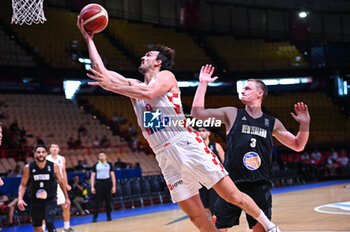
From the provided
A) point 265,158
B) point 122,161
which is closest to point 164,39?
point 122,161

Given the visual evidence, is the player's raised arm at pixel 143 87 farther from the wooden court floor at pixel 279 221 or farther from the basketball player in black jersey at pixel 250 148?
the wooden court floor at pixel 279 221

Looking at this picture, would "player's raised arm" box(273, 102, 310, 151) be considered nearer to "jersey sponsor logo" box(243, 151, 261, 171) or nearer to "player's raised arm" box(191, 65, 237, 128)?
"jersey sponsor logo" box(243, 151, 261, 171)

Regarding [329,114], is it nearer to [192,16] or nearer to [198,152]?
[192,16]

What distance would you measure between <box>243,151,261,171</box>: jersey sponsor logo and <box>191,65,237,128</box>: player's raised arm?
0.43m

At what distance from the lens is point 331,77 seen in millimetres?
25875

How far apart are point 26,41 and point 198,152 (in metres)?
18.2

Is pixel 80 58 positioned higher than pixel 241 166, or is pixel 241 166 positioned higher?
pixel 80 58

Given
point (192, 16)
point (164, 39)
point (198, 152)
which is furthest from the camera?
point (192, 16)

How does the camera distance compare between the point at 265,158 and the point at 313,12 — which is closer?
the point at 265,158

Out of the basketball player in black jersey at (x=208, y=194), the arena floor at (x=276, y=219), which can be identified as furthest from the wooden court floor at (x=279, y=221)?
the basketball player in black jersey at (x=208, y=194)

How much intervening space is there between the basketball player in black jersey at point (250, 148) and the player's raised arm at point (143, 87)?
48 cm

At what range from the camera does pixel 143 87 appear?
3.90 meters

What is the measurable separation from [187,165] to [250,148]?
81cm

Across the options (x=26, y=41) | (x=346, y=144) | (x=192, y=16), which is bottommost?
(x=346, y=144)
